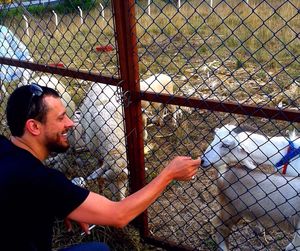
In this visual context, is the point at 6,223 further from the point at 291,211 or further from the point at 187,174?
the point at 291,211

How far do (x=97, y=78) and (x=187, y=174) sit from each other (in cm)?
107

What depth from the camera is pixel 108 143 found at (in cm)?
422

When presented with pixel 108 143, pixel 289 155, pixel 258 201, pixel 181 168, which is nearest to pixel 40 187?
pixel 181 168

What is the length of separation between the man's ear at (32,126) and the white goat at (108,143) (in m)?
1.26

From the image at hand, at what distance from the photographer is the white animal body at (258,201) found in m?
2.91

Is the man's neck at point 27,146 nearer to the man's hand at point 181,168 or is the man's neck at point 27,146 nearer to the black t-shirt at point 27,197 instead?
the black t-shirt at point 27,197

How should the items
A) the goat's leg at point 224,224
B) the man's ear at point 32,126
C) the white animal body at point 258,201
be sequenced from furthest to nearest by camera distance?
the goat's leg at point 224,224 < the white animal body at point 258,201 < the man's ear at point 32,126

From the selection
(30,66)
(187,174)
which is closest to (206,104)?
(187,174)

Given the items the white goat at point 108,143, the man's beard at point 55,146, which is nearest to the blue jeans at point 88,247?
the man's beard at point 55,146

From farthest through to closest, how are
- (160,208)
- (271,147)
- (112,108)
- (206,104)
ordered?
1. (112,108)
2. (160,208)
3. (271,147)
4. (206,104)

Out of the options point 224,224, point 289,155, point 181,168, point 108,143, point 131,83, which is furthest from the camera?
point 108,143

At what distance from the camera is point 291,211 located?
2912 mm

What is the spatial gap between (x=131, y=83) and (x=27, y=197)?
1105 mm

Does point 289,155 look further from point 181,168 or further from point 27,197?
point 27,197
